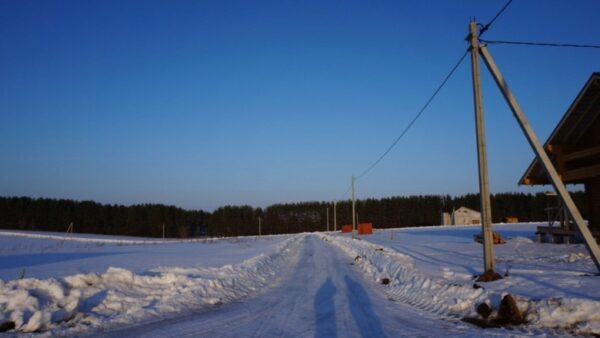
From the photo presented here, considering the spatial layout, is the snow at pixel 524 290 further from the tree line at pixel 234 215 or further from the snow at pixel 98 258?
the tree line at pixel 234 215

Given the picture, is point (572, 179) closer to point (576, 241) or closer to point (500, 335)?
point (576, 241)

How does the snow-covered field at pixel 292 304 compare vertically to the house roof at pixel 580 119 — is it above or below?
below

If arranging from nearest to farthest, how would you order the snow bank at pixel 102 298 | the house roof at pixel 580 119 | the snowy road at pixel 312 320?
the snowy road at pixel 312 320, the snow bank at pixel 102 298, the house roof at pixel 580 119

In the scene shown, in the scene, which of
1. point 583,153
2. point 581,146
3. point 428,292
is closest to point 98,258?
point 428,292

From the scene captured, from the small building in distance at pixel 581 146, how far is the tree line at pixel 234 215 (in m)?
73.4

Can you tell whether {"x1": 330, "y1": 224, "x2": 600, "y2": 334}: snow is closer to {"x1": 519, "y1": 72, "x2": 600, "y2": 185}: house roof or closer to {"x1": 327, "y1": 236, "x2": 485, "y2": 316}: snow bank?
{"x1": 327, "y1": 236, "x2": 485, "y2": 316}: snow bank

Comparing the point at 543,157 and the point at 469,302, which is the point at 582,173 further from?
the point at 469,302

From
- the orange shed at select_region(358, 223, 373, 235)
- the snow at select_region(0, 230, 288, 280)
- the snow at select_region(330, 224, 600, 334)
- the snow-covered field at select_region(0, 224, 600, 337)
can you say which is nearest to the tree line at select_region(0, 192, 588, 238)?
the orange shed at select_region(358, 223, 373, 235)

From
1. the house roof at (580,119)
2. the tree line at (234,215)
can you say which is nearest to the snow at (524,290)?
the house roof at (580,119)

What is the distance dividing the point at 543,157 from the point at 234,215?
398 ft

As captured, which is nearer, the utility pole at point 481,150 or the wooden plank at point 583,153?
the utility pole at point 481,150

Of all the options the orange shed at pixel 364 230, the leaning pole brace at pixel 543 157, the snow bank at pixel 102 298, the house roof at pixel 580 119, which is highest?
the house roof at pixel 580 119

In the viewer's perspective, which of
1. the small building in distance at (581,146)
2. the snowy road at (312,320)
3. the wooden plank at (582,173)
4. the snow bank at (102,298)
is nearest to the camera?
the snowy road at (312,320)

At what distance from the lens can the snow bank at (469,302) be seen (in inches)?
265
